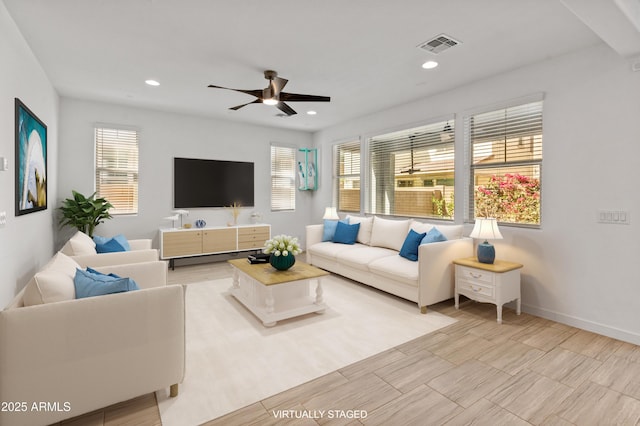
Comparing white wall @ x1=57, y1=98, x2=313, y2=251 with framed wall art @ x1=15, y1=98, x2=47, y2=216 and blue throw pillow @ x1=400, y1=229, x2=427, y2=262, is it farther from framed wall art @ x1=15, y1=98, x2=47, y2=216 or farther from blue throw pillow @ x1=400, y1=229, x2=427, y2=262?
blue throw pillow @ x1=400, y1=229, x2=427, y2=262

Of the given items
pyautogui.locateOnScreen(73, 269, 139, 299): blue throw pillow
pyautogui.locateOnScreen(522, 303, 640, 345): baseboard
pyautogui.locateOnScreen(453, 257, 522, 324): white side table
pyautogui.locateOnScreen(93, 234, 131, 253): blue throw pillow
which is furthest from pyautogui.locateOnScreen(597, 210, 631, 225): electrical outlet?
pyautogui.locateOnScreen(93, 234, 131, 253): blue throw pillow

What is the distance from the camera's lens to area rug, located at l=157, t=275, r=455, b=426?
2.08m

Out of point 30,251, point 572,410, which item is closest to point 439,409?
point 572,410

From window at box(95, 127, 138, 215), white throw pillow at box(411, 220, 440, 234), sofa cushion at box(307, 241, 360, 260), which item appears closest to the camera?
white throw pillow at box(411, 220, 440, 234)

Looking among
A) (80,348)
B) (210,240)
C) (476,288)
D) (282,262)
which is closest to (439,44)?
(476,288)

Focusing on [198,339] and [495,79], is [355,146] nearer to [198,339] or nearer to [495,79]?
[495,79]

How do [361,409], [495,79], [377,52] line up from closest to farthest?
1. [361,409]
2. [377,52]
3. [495,79]

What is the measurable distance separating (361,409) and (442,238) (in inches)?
93.8

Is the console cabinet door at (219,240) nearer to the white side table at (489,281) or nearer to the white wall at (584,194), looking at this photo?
the white side table at (489,281)

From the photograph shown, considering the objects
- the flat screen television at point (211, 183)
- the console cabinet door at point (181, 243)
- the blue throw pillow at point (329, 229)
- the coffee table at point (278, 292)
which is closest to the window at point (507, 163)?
the blue throw pillow at point (329, 229)

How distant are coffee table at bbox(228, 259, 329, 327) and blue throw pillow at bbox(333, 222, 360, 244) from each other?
5.36ft

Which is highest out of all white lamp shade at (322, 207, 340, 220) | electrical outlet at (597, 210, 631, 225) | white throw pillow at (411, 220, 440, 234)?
electrical outlet at (597, 210, 631, 225)

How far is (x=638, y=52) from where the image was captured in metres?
2.72

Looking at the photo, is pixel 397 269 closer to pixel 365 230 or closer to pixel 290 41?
pixel 365 230
